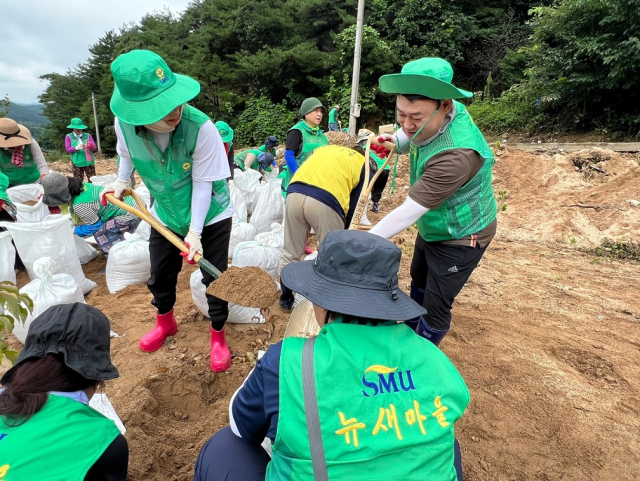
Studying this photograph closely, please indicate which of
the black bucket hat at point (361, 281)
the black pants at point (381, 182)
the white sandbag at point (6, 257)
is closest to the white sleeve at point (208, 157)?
the black bucket hat at point (361, 281)

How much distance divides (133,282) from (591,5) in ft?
30.9

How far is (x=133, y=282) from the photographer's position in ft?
10.8

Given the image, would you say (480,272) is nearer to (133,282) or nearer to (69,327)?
(133,282)

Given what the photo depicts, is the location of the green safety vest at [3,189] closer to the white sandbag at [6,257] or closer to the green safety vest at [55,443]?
the white sandbag at [6,257]

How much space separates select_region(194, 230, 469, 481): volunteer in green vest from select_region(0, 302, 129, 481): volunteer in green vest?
41 cm

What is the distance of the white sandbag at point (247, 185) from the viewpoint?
16.3 feet

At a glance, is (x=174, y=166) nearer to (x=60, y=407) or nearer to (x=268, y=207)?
(x=60, y=407)

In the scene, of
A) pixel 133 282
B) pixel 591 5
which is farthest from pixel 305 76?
pixel 133 282

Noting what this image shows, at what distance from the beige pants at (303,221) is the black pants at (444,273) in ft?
2.69

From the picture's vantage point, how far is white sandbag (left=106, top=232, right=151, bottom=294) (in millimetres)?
3193

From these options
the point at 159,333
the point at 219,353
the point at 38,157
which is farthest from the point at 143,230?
the point at 219,353

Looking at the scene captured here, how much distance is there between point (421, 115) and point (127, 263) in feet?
8.63

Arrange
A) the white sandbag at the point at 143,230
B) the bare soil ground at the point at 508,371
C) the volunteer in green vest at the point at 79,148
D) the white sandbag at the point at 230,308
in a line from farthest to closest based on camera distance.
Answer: the volunteer in green vest at the point at 79,148 → the white sandbag at the point at 143,230 → the white sandbag at the point at 230,308 → the bare soil ground at the point at 508,371

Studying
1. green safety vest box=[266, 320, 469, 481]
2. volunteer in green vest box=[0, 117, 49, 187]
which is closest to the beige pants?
green safety vest box=[266, 320, 469, 481]
